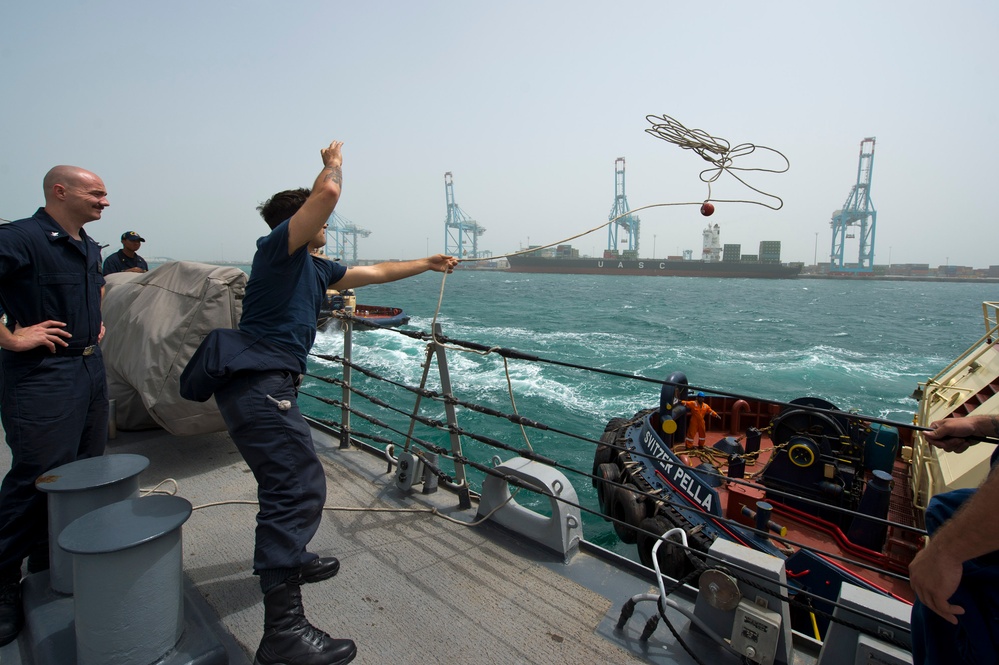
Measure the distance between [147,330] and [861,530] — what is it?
22.0 feet

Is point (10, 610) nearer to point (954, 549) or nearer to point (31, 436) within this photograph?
point (31, 436)

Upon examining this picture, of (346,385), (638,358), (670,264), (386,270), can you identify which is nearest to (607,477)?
(346,385)

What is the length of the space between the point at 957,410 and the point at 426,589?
719cm

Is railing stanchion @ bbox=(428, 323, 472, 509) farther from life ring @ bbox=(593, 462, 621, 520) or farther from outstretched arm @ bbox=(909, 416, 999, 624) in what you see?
life ring @ bbox=(593, 462, 621, 520)

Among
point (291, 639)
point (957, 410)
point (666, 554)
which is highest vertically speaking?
point (291, 639)

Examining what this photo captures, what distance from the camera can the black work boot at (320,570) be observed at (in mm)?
2584

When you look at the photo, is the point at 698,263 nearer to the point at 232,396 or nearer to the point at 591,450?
the point at 591,450

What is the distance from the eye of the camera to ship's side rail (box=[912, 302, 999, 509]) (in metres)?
4.79

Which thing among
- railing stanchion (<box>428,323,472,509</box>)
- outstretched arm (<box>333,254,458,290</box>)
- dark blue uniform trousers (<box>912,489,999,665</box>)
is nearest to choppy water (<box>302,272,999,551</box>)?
railing stanchion (<box>428,323,472,509</box>)

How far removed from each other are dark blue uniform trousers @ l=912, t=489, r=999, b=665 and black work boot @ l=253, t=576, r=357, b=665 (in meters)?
1.89

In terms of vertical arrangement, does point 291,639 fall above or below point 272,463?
below

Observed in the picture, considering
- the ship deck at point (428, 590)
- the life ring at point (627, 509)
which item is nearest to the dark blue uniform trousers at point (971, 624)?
the ship deck at point (428, 590)

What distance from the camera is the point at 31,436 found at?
7.60ft

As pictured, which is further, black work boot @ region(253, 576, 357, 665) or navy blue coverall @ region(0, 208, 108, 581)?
navy blue coverall @ region(0, 208, 108, 581)
